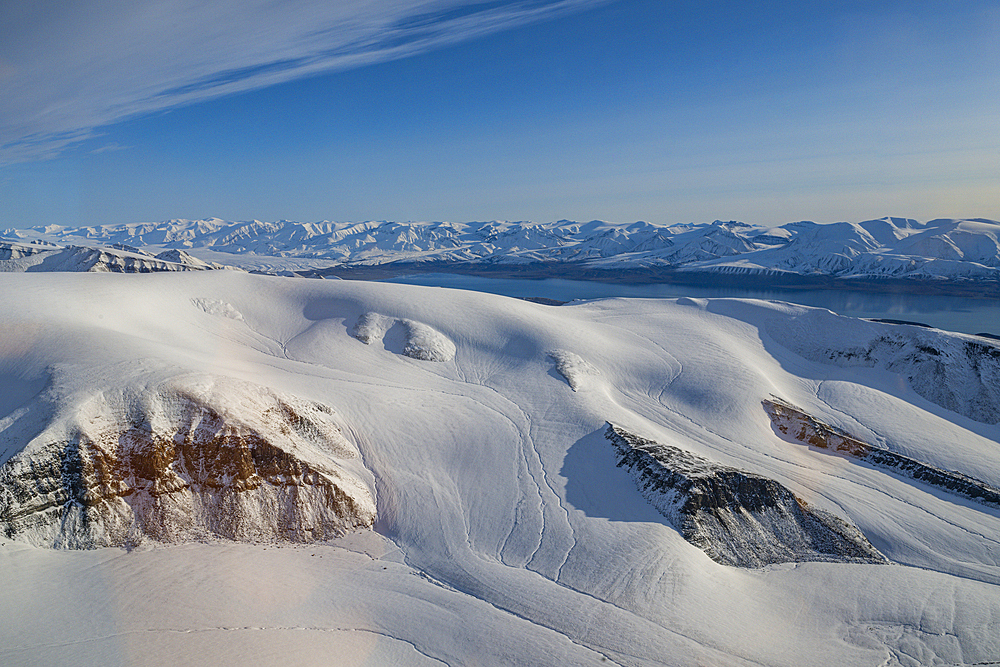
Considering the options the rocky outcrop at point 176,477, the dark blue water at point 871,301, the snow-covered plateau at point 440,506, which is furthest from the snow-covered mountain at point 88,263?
the dark blue water at point 871,301

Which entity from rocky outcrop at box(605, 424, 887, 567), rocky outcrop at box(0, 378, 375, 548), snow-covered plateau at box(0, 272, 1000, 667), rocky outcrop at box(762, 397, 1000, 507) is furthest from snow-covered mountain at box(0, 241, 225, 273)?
rocky outcrop at box(762, 397, 1000, 507)

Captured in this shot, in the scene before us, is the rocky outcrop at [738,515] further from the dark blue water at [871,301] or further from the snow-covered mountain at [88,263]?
the snow-covered mountain at [88,263]

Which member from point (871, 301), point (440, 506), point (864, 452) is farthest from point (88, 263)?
point (871, 301)

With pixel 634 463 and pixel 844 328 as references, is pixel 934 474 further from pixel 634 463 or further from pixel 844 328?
pixel 844 328

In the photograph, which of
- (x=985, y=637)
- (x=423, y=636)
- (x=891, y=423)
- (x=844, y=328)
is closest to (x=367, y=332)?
(x=423, y=636)

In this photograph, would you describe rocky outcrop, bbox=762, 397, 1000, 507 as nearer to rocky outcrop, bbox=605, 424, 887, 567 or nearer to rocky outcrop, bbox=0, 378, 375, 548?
rocky outcrop, bbox=605, 424, 887, 567
